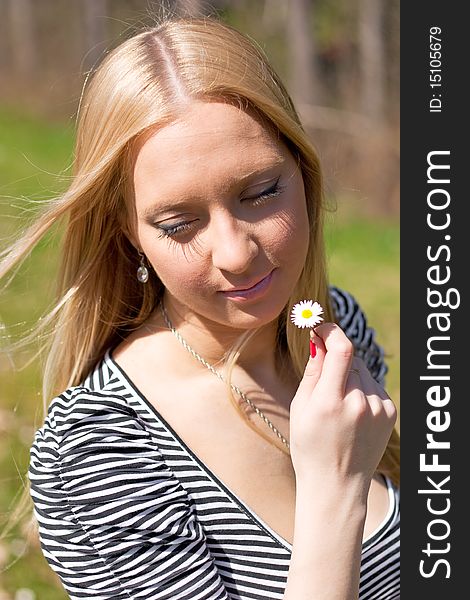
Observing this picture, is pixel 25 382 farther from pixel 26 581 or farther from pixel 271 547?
pixel 271 547

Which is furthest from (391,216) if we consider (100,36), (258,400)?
(258,400)

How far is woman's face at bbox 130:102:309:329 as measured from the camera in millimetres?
2256

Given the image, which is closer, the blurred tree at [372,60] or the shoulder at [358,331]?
the shoulder at [358,331]

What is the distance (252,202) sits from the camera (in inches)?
91.3

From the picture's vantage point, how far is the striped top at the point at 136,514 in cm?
234

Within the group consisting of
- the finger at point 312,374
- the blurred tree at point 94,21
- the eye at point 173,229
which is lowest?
the finger at point 312,374

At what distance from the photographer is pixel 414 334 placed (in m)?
2.81

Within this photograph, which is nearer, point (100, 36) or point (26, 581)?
point (26, 581)

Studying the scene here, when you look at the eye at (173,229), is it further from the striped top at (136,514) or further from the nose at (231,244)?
the striped top at (136,514)

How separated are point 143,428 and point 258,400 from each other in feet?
1.33

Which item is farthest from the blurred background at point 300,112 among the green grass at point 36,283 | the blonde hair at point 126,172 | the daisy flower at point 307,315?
the daisy flower at point 307,315

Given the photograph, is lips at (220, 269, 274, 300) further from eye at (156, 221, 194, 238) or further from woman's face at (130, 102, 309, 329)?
eye at (156, 221, 194, 238)

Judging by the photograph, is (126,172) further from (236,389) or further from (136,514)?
(136,514)

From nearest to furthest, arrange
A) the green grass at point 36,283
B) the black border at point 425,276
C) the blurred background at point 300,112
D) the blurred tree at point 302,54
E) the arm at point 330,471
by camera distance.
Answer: the arm at point 330,471
the black border at point 425,276
the green grass at point 36,283
the blurred background at point 300,112
the blurred tree at point 302,54
